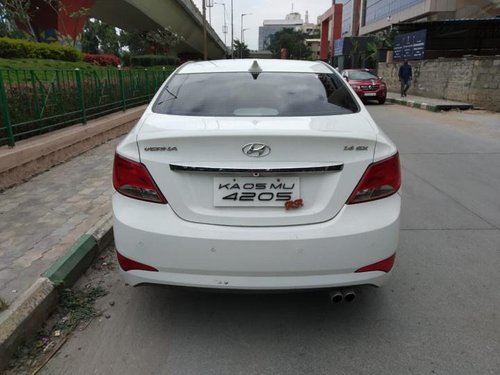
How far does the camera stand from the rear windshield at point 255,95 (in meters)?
2.97

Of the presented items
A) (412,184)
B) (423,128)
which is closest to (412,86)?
(423,128)

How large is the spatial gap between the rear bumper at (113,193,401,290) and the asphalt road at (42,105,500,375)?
422 millimetres

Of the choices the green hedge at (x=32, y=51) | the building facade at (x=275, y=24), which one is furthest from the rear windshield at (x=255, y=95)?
the building facade at (x=275, y=24)

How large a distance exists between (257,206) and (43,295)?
1.59 meters

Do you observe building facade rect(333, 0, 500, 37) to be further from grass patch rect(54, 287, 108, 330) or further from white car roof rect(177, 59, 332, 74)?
grass patch rect(54, 287, 108, 330)

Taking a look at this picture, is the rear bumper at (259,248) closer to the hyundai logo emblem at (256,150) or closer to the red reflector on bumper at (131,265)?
the red reflector on bumper at (131,265)

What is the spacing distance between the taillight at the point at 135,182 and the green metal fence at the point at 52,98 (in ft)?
13.7

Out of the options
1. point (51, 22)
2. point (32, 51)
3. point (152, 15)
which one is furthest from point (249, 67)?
point (152, 15)

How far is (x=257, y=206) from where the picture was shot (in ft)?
8.16

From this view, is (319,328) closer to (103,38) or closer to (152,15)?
(152,15)

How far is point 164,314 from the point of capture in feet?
9.97

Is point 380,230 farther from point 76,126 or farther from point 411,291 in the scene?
point 76,126

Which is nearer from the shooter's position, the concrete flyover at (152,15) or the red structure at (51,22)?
the red structure at (51,22)

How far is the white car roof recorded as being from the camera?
3594 mm
